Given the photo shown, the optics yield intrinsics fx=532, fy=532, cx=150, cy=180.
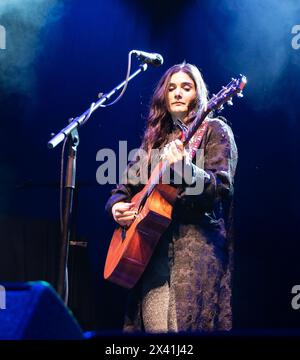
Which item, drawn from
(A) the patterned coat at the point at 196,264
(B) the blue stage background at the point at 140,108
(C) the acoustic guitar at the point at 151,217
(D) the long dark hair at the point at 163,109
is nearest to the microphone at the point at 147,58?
(D) the long dark hair at the point at 163,109

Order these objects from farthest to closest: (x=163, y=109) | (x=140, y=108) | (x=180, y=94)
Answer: (x=140, y=108)
(x=163, y=109)
(x=180, y=94)

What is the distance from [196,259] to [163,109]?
3.45 feet

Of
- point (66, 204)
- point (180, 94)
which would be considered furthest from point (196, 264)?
point (180, 94)

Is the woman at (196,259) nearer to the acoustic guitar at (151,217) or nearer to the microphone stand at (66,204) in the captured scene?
the acoustic guitar at (151,217)

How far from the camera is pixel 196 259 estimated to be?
249cm

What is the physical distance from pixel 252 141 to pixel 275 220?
67 cm

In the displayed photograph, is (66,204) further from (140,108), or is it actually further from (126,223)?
(140,108)

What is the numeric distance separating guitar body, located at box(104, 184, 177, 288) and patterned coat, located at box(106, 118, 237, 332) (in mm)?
45

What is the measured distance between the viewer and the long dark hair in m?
3.01

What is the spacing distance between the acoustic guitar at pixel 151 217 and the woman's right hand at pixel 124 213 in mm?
33

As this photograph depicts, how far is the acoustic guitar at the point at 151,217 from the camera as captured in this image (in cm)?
253

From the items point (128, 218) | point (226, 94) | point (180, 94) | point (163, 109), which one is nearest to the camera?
point (226, 94)

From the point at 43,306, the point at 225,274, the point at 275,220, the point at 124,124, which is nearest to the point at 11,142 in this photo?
the point at 124,124
